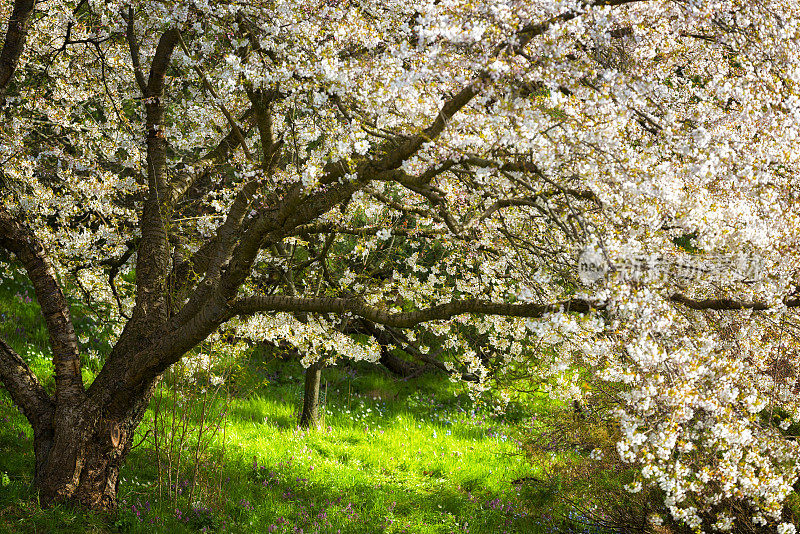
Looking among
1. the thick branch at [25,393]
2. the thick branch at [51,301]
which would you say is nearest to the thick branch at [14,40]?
the thick branch at [51,301]

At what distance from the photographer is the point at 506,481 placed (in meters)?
7.93

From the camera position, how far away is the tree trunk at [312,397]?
28.2 ft

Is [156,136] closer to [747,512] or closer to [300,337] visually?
[300,337]

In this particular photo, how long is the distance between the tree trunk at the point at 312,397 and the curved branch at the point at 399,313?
12.0ft

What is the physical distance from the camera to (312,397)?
28.3ft

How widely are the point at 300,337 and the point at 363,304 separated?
108 inches

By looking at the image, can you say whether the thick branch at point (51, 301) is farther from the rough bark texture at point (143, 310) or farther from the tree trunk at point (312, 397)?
the tree trunk at point (312, 397)

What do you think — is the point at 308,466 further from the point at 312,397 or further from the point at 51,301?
the point at 51,301

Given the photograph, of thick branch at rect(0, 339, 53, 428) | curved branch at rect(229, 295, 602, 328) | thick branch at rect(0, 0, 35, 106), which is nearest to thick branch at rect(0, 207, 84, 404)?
thick branch at rect(0, 339, 53, 428)

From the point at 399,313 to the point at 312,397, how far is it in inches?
168

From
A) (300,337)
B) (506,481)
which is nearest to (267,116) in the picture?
(300,337)

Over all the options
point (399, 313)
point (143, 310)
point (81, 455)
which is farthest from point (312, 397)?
point (399, 313)

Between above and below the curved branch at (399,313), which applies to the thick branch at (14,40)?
above

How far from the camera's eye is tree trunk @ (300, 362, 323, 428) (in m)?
8.61
